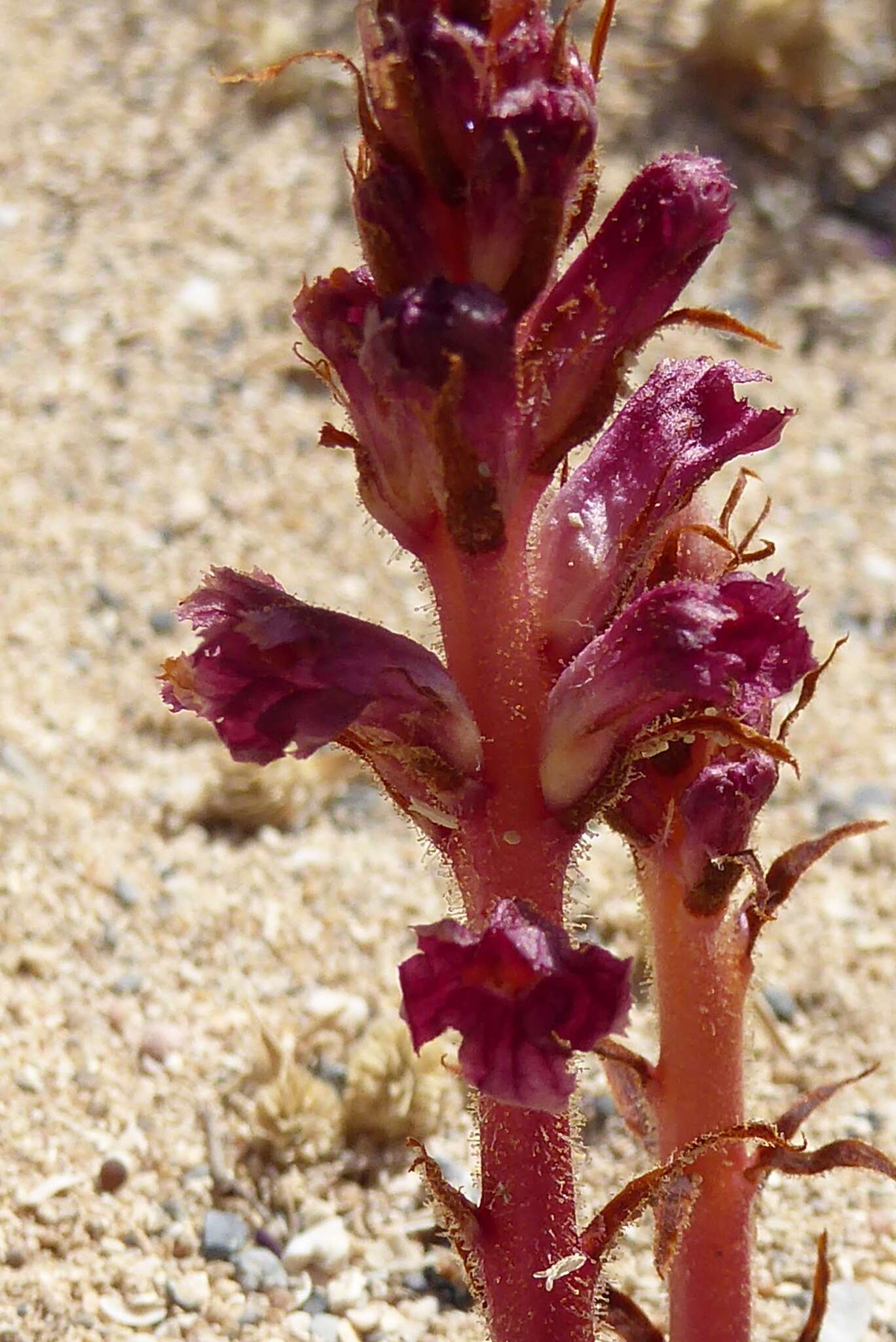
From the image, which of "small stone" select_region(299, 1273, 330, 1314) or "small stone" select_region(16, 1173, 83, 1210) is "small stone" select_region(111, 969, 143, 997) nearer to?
"small stone" select_region(16, 1173, 83, 1210)

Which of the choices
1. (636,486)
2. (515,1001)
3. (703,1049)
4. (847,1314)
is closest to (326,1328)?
(847,1314)

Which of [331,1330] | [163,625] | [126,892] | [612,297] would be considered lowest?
[331,1330]

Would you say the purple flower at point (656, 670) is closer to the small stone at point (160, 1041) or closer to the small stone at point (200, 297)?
the small stone at point (160, 1041)

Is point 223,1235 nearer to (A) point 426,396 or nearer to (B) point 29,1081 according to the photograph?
(B) point 29,1081

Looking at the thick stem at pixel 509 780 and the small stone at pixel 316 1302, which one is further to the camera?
the small stone at pixel 316 1302

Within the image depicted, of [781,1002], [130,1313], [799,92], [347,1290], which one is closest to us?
[130,1313]

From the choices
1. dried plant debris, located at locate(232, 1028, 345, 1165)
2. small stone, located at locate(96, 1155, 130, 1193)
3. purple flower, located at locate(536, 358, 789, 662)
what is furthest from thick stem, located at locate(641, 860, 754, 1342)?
small stone, located at locate(96, 1155, 130, 1193)

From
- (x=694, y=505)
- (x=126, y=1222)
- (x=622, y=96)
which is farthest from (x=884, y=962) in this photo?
(x=622, y=96)

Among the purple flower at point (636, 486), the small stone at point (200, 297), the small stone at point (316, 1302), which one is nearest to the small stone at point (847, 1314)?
the small stone at point (316, 1302)
